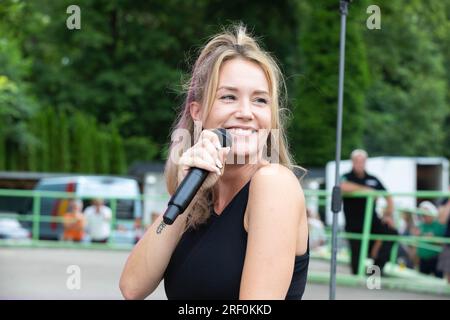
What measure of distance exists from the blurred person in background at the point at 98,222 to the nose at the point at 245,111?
634 inches

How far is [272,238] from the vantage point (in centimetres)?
204

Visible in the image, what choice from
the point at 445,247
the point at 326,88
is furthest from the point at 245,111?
the point at 326,88

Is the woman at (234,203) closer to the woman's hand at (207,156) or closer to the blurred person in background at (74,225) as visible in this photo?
the woman's hand at (207,156)

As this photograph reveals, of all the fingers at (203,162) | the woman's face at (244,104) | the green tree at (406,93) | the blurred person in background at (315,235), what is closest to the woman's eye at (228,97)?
the woman's face at (244,104)

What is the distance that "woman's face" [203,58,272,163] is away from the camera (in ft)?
7.56

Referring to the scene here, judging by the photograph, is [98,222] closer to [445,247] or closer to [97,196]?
[97,196]

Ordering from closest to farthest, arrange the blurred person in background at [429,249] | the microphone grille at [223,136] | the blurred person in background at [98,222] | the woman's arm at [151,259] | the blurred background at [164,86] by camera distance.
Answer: the microphone grille at [223,136] → the woman's arm at [151,259] → the blurred person in background at [429,249] → the blurred person in background at [98,222] → the blurred background at [164,86]

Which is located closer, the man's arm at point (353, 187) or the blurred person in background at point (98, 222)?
the man's arm at point (353, 187)

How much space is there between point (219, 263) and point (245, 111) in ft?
1.28

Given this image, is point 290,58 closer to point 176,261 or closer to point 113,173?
point 113,173

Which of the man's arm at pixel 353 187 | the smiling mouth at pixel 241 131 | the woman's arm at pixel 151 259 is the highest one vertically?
the smiling mouth at pixel 241 131

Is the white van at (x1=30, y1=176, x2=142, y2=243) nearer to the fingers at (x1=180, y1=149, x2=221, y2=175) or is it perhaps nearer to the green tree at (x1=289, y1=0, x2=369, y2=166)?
the green tree at (x1=289, y1=0, x2=369, y2=166)

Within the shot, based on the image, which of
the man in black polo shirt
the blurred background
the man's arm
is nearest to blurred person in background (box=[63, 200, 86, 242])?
the blurred background

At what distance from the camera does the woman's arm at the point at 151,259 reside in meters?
2.38
